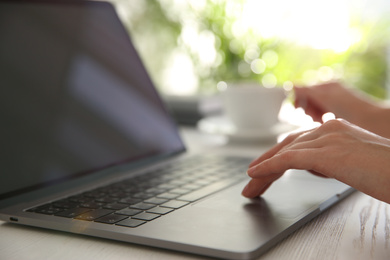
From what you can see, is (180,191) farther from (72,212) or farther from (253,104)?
(253,104)

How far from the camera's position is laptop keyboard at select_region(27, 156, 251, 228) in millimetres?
508

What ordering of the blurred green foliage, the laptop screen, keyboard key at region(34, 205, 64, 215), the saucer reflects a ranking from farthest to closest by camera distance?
the blurred green foliage, the saucer, the laptop screen, keyboard key at region(34, 205, 64, 215)

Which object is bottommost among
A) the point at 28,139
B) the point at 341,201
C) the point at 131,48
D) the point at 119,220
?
the point at 341,201

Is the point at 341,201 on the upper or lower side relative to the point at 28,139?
lower

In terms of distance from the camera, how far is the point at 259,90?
1.08 m

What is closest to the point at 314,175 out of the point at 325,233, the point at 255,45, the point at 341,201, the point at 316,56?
the point at 341,201

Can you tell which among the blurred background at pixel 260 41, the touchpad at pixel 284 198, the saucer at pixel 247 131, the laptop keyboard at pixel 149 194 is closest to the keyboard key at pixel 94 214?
the laptop keyboard at pixel 149 194

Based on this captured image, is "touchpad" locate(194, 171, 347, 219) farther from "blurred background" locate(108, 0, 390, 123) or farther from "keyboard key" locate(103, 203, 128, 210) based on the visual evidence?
"blurred background" locate(108, 0, 390, 123)

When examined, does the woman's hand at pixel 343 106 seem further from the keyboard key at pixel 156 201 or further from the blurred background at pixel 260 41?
the blurred background at pixel 260 41

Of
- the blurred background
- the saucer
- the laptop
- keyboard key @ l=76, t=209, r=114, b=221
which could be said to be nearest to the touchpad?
the laptop

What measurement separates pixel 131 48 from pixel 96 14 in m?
0.10

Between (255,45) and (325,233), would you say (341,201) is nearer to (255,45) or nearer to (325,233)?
(325,233)

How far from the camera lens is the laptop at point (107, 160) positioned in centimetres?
47

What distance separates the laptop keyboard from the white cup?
31 cm
